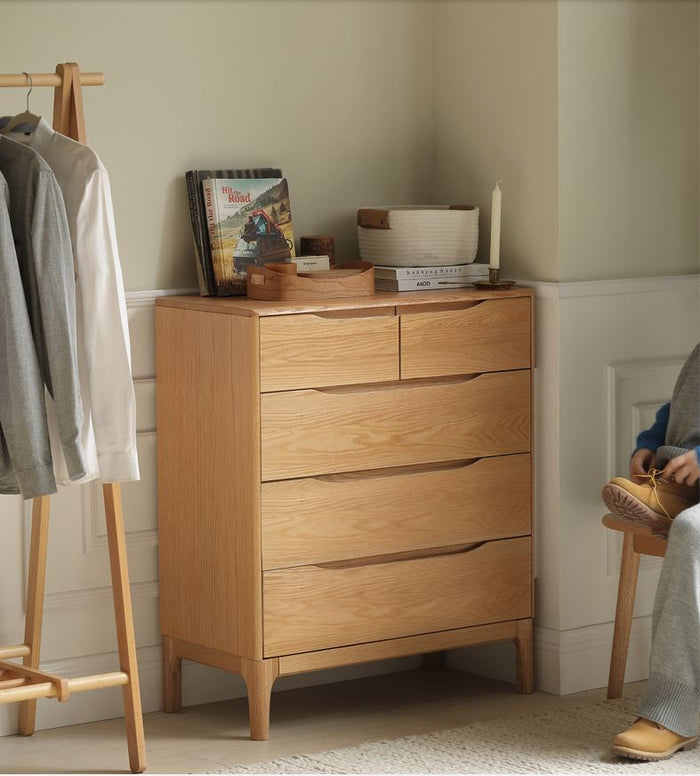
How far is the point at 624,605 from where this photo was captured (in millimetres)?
3047

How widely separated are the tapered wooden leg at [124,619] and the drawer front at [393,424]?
322mm

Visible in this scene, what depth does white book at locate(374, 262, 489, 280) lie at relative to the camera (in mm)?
3121

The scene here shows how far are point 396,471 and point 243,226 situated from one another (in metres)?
0.64

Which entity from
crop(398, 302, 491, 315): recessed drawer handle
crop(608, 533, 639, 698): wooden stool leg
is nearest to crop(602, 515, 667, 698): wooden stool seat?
crop(608, 533, 639, 698): wooden stool leg

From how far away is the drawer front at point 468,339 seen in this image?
9.71 feet

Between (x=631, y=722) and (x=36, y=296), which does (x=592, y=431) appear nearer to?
(x=631, y=722)

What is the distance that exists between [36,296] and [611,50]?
148 cm

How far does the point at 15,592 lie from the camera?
2.93 metres

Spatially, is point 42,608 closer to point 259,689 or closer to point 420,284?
point 259,689

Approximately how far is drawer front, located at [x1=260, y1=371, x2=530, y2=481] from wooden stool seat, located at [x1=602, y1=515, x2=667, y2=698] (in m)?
0.31

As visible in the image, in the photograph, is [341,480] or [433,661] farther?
[433,661]

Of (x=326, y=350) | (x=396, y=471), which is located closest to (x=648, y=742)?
(x=396, y=471)

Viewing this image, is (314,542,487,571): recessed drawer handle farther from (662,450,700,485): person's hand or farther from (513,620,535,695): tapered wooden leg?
(662,450,700,485): person's hand

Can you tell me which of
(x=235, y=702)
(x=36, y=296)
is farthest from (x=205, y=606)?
(x=36, y=296)
